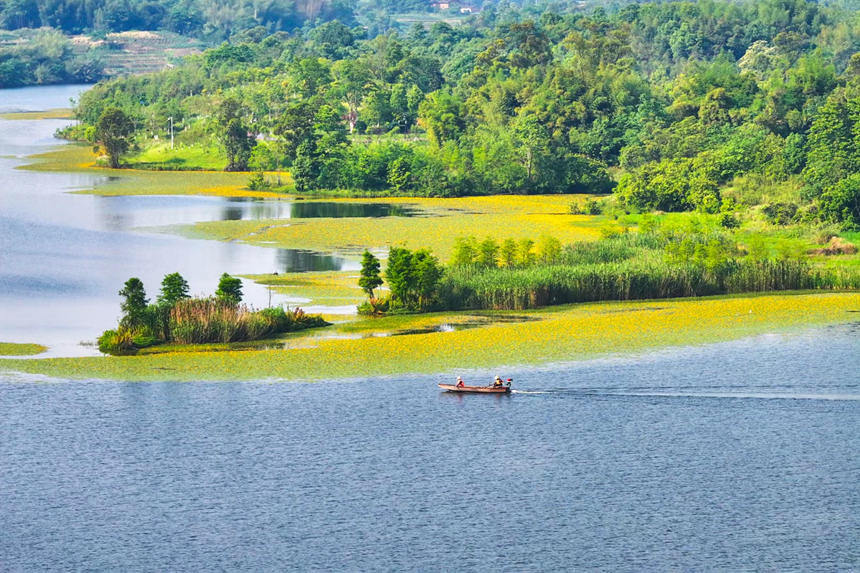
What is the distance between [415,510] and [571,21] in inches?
5786

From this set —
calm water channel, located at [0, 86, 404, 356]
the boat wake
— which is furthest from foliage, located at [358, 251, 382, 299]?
the boat wake

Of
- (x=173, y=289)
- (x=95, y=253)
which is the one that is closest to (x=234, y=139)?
(x=95, y=253)

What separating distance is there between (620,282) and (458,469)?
21.8 m

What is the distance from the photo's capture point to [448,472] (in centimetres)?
3512

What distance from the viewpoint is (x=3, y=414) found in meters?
39.8

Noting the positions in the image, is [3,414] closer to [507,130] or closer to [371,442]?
[371,442]

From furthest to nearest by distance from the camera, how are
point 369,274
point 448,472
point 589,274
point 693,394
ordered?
point 589,274
point 369,274
point 693,394
point 448,472

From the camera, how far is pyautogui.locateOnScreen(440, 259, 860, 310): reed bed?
53.6 m

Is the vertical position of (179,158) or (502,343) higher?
(179,158)

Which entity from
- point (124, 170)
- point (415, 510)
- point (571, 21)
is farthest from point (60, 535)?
point (571, 21)

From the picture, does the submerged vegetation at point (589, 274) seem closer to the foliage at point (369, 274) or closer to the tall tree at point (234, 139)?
the foliage at point (369, 274)

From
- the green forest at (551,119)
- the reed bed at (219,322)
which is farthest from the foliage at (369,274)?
the green forest at (551,119)

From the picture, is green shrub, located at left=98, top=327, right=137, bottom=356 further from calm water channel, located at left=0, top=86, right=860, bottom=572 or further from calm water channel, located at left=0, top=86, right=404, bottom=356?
calm water channel, located at left=0, top=86, right=860, bottom=572

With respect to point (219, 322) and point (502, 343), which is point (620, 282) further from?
point (219, 322)
